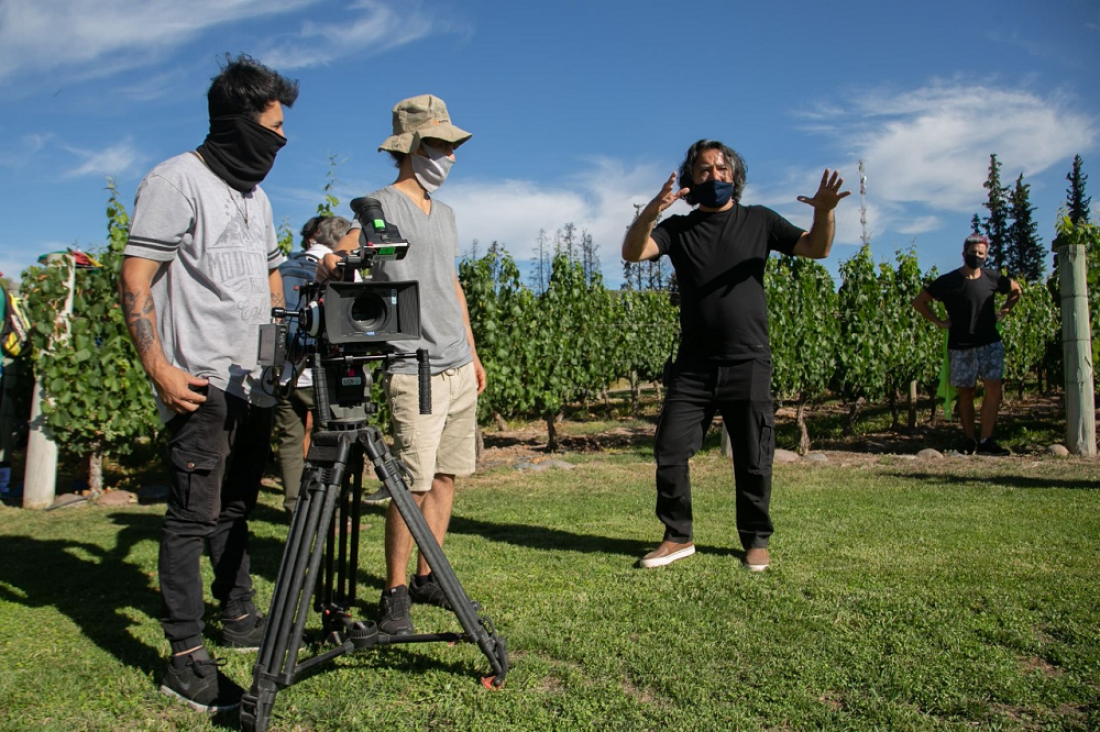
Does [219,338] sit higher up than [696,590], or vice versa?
[219,338]

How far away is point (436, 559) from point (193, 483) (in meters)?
0.89

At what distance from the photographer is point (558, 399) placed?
33.3 feet

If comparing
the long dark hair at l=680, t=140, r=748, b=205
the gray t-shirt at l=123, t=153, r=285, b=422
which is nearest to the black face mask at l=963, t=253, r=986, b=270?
the long dark hair at l=680, t=140, r=748, b=205

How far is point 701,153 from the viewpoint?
404 cm

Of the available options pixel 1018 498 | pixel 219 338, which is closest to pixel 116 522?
pixel 219 338

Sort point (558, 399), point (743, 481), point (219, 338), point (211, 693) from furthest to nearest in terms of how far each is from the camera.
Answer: point (558, 399)
point (743, 481)
point (219, 338)
point (211, 693)

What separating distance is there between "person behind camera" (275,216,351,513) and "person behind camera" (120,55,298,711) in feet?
5.74

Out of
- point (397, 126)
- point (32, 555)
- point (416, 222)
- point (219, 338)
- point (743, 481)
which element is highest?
point (397, 126)

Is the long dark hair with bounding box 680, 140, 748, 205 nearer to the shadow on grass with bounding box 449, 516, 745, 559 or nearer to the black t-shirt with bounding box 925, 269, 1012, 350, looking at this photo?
the shadow on grass with bounding box 449, 516, 745, 559

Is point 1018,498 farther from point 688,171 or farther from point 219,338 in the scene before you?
point 219,338

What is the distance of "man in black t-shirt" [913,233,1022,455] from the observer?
7820 millimetres

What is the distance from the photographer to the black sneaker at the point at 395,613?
300cm

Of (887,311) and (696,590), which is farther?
(887,311)

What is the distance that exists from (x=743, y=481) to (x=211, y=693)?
256 centimetres
